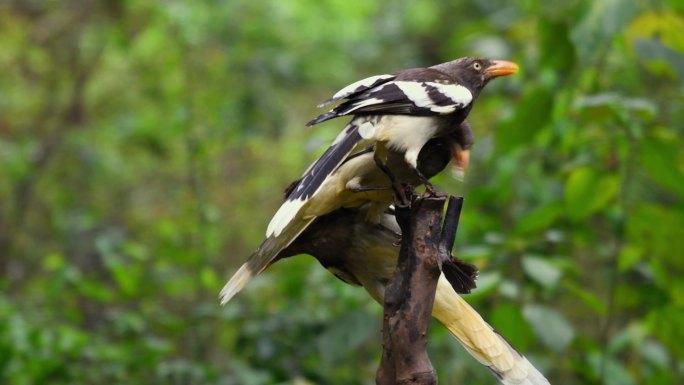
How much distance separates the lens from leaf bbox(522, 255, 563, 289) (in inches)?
131

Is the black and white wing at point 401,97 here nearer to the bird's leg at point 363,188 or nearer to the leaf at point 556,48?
the bird's leg at point 363,188

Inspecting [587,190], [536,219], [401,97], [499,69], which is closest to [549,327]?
[536,219]

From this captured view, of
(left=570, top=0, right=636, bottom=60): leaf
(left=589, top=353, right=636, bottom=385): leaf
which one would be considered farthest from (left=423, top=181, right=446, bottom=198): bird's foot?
(left=589, top=353, right=636, bottom=385): leaf

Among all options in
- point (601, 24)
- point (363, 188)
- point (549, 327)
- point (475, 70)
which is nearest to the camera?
point (363, 188)

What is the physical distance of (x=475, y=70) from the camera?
8.82 feet

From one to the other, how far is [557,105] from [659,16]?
2.10 feet

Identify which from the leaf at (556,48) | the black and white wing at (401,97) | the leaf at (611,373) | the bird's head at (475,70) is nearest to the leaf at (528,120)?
the leaf at (556,48)

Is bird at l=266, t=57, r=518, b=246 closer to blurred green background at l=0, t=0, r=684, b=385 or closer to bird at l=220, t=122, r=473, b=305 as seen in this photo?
bird at l=220, t=122, r=473, b=305

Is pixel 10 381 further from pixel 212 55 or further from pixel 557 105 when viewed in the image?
pixel 557 105

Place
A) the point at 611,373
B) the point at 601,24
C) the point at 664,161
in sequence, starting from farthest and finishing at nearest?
the point at 611,373 < the point at 664,161 < the point at 601,24

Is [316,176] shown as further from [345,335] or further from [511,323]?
[345,335]

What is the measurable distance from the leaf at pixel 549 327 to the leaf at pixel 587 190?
0.41 meters

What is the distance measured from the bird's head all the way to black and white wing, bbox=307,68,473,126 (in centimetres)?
16

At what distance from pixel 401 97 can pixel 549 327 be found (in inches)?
60.0
